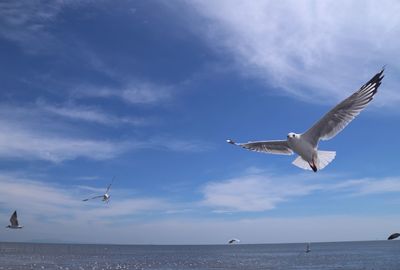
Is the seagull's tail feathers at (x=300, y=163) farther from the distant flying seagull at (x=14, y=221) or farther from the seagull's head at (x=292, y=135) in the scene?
the distant flying seagull at (x=14, y=221)

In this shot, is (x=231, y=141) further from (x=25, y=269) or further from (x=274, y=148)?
(x=25, y=269)

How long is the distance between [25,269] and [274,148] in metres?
41.9

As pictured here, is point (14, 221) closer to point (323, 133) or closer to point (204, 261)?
point (323, 133)

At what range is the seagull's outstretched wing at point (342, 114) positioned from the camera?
13.3m

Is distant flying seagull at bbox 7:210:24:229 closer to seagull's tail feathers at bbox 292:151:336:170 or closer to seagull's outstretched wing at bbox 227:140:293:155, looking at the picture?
seagull's outstretched wing at bbox 227:140:293:155

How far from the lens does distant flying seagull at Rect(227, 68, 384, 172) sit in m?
13.5

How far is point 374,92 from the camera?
13.2 meters

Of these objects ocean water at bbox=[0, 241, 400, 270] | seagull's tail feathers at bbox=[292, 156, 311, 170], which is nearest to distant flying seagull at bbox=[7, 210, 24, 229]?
seagull's tail feathers at bbox=[292, 156, 311, 170]

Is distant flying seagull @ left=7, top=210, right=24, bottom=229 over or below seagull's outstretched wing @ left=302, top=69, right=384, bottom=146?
below

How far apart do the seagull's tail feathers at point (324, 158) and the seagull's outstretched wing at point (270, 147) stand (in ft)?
4.14

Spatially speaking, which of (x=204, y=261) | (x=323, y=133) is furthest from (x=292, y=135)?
(x=204, y=261)

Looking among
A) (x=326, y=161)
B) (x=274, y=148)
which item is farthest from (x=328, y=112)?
(x=274, y=148)

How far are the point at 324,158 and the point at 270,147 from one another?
210 centimetres

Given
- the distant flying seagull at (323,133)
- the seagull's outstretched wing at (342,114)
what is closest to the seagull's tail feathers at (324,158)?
the distant flying seagull at (323,133)
